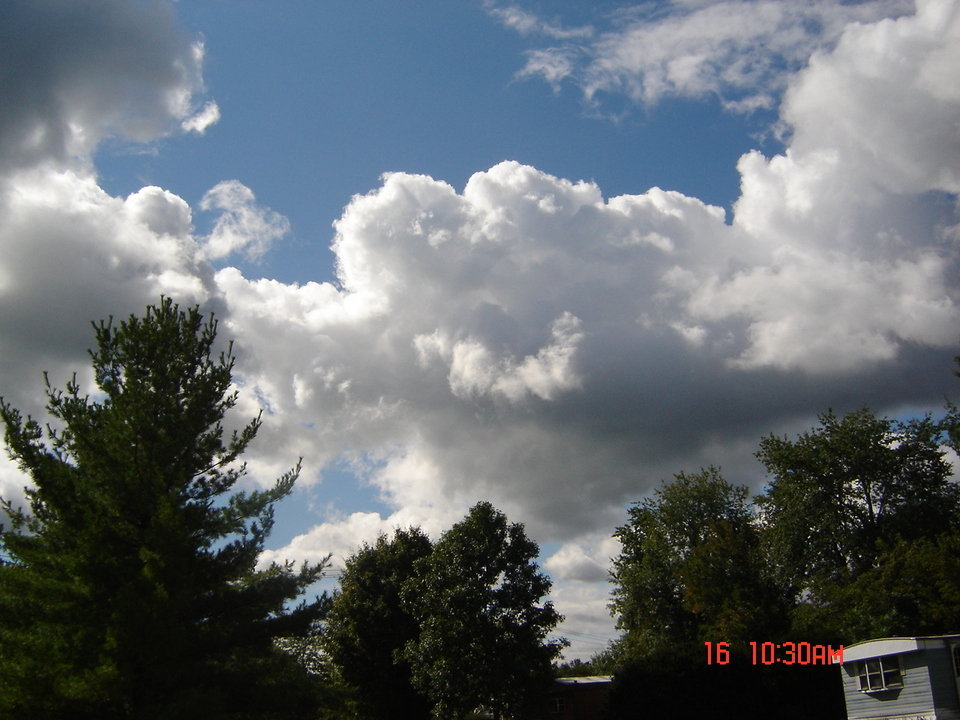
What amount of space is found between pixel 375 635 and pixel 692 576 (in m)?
19.6

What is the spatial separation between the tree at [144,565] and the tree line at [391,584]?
0.05 meters

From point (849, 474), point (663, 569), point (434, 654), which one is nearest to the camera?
point (434, 654)

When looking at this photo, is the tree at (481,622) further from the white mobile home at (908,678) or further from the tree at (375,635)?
the white mobile home at (908,678)

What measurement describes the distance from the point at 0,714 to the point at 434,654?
90.9 feet

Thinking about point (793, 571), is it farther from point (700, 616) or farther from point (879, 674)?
point (879, 674)

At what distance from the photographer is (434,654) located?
42094mm

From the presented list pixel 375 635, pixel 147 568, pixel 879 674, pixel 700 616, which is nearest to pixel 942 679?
pixel 879 674

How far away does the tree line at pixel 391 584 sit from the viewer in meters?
17.4

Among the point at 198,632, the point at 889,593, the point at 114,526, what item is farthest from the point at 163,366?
the point at 889,593

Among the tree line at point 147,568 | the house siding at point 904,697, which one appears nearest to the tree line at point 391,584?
the tree line at point 147,568

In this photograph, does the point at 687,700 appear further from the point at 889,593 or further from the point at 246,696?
the point at 246,696

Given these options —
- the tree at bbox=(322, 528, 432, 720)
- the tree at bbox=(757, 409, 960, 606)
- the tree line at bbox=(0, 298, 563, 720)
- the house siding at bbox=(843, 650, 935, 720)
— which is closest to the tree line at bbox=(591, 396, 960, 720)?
the tree at bbox=(757, 409, 960, 606)
